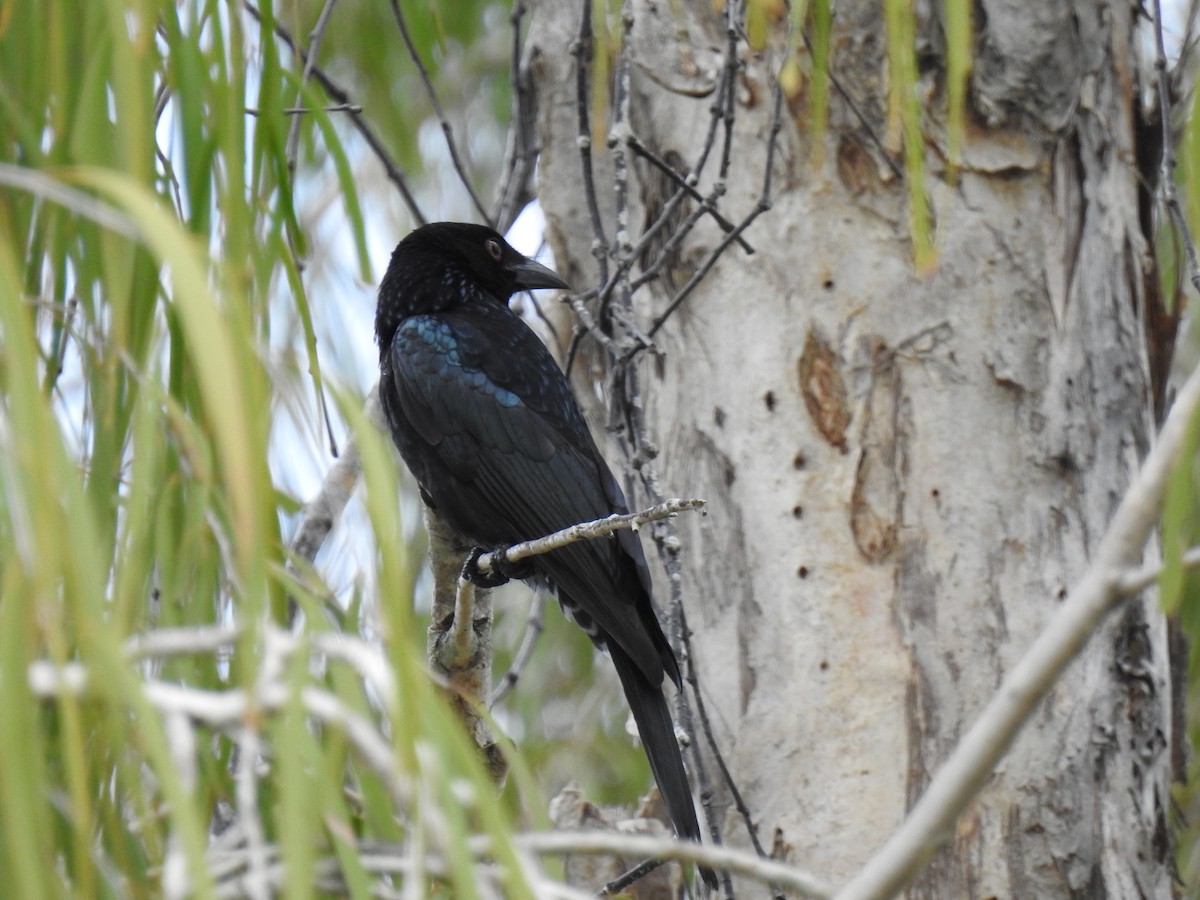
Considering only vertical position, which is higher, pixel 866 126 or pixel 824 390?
pixel 866 126

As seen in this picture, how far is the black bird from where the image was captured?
329cm

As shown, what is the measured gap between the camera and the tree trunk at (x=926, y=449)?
2934 millimetres

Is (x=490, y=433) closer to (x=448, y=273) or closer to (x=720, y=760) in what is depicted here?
(x=448, y=273)

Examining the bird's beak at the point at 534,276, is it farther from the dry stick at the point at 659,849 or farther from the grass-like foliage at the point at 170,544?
the dry stick at the point at 659,849

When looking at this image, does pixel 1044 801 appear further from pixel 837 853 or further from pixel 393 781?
pixel 393 781

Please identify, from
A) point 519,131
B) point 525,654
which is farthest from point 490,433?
point 519,131

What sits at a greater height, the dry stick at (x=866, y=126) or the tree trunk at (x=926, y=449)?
the dry stick at (x=866, y=126)

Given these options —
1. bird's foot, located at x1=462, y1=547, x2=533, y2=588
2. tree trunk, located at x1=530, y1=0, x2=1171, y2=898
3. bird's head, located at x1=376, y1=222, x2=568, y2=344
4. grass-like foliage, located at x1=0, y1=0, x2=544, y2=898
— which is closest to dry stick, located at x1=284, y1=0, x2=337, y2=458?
grass-like foliage, located at x1=0, y1=0, x2=544, y2=898

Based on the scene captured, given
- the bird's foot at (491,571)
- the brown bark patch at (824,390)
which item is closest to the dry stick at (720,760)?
the bird's foot at (491,571)

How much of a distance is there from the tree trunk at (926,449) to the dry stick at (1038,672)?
1664 millimetres

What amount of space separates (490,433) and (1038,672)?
257cm

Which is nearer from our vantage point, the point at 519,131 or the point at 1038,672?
the point at 1038,672

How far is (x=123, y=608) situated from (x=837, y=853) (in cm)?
202

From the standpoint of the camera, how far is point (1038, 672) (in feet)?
4.10
